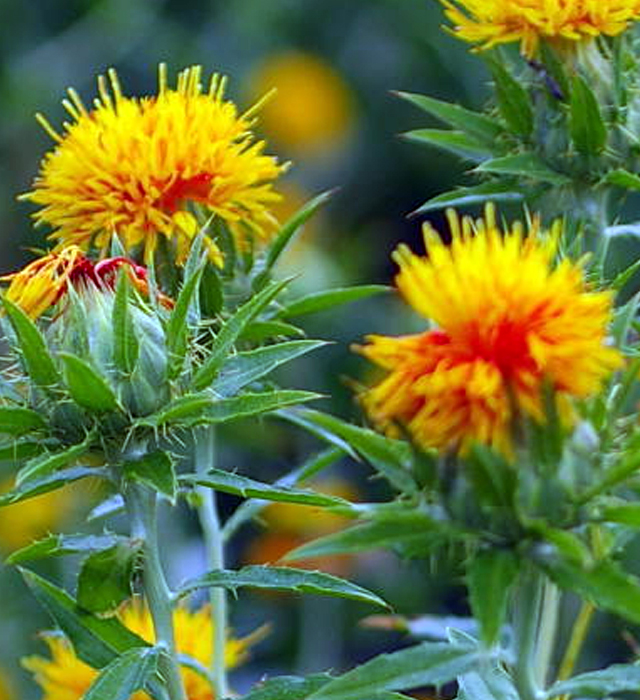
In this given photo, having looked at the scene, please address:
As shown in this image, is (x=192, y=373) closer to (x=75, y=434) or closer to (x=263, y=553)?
(x=75, y=434)

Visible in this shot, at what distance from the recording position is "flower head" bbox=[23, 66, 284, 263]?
2189 mm

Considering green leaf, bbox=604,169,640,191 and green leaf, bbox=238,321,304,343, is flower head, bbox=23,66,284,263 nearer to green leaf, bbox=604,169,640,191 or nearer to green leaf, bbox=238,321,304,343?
green leaf, bbox=238,321,304,343

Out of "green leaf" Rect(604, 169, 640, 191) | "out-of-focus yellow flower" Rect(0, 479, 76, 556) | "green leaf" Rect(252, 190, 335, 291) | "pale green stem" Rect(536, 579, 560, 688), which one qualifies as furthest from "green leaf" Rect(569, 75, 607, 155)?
"out-of-focus yellow flower" Rect(0, 479, 76, 556)

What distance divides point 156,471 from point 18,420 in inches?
6.1

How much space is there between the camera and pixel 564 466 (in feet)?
5.29

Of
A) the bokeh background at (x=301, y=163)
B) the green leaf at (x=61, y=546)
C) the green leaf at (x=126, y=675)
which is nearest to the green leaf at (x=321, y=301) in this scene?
the green leaf at (x=61, y=546)

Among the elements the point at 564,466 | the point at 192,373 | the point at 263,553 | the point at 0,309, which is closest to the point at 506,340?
the point at 564,466

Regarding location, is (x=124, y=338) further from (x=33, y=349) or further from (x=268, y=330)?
(x=268, y=330)

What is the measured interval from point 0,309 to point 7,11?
422cm

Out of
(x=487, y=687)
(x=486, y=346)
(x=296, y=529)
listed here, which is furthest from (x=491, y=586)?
(x=296, y=529)

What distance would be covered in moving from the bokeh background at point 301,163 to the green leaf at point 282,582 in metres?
2.13

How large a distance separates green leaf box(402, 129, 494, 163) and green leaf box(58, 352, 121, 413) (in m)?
0.61

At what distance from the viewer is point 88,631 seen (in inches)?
78.0

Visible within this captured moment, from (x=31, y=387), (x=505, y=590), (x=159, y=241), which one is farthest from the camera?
(x=159, y=241)
